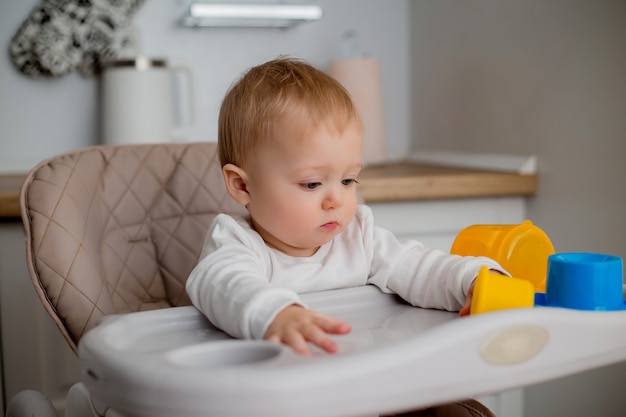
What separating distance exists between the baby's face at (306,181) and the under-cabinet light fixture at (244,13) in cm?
89

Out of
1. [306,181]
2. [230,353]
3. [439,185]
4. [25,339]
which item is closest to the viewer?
[230,353]

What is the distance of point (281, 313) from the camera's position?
0.66 m

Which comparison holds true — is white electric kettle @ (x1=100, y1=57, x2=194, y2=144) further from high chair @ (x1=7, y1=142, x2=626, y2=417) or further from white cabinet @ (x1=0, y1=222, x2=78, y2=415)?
high chair @ (x1=7, y1=142, x2=626, y2=417)

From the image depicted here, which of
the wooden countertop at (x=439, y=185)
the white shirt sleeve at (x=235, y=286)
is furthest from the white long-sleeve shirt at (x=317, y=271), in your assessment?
the wooden countertop at (x=439, y=185)

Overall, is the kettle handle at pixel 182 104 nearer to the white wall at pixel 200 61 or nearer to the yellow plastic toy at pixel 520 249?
the white wall at pixel 200 61

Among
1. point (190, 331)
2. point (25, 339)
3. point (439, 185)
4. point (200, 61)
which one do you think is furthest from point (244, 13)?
point (190, 331)

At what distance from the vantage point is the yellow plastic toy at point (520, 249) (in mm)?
868

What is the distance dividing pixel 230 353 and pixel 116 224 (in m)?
0.51

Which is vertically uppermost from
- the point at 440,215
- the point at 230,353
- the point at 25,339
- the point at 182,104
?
the point at 182,104

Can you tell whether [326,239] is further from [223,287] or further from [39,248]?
[39,248]

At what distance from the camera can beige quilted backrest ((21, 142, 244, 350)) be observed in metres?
0.92

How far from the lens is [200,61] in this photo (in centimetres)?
186

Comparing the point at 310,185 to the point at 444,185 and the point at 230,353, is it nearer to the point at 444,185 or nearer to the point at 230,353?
the point at 230,353

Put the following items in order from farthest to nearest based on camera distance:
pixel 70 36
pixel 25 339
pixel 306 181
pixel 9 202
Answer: pixel 70 36 < pixel 25 339 < pixel 9 202 < pixel 306 181
